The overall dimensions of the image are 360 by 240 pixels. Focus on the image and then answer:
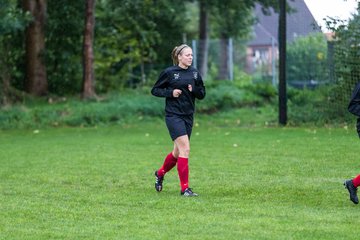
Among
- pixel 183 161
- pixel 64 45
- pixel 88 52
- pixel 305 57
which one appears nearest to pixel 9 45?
pixel 64 45

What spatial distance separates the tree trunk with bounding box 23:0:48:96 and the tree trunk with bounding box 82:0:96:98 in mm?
1911

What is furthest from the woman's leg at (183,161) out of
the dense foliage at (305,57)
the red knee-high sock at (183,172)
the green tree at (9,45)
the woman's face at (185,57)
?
the dense foliage at (305,57)

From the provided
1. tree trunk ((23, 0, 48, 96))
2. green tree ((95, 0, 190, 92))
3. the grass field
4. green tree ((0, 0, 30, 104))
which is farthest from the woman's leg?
green tree ((95, 0, 190, 92))

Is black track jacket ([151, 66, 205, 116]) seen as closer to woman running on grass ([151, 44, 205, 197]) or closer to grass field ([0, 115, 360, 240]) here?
woman running on grass ([151, 44, 205, 197])

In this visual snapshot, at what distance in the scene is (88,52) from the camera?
26.5 meters

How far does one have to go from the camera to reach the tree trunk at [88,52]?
26141mm

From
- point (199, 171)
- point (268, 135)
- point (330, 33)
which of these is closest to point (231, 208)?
point (199, 171)

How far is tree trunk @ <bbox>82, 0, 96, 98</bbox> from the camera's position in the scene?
1029 inches

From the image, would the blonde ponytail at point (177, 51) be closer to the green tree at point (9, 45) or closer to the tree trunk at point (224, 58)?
the green tree at point (9, 45)

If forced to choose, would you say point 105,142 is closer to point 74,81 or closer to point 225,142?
point 225,142

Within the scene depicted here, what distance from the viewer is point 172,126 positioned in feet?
36.3

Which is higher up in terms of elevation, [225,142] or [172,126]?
[172,126]

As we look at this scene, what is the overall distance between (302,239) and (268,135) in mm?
12210

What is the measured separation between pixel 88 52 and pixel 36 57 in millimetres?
2340
